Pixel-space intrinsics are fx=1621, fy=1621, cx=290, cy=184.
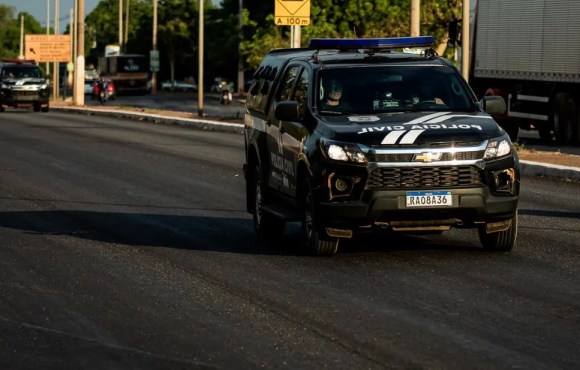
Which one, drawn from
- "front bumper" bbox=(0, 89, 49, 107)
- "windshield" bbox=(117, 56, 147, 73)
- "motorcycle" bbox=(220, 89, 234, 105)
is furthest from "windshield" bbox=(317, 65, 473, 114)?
"windshield" bbox=(117, 56, 147, 73)

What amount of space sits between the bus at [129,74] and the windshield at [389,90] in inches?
3757

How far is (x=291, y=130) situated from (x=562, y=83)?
23947 millimetres

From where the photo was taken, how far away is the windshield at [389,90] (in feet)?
46.7

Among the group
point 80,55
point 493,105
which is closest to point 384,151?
point 493,105

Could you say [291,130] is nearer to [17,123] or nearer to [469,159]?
[469,159]

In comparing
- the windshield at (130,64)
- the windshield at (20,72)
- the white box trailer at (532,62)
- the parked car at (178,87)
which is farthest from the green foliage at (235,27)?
the windshield at (20,72)

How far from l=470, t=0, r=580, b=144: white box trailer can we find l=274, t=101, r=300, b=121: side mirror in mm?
22436

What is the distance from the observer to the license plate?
42.8 ft

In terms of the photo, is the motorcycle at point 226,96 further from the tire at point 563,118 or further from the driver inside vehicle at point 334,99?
the driver inside vehicle at point 334,99

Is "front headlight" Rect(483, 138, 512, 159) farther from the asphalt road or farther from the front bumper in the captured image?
the front bumper

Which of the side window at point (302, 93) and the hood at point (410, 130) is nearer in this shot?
the hood at point (410, 130)

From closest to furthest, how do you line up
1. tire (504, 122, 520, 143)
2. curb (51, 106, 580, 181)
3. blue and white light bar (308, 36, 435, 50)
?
blue and white light bar (308, 36, 435, 50) < curb (51, 106, 580, 181) < tire (504, 122, 520, 143)

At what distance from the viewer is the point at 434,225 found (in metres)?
13.2

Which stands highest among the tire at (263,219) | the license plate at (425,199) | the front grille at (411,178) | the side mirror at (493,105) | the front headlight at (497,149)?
the side mirror at (493,105)
